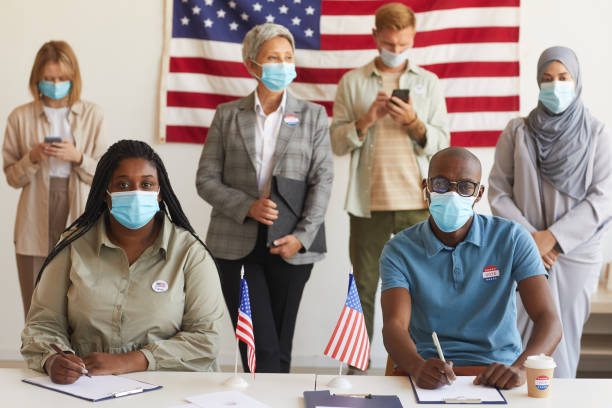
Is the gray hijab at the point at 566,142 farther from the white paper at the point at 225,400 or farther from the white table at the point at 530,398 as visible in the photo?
the white paper at the point at 225,400

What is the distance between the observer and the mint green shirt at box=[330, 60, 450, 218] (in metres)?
4.04

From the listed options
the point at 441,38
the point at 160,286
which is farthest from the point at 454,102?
the point at 160,286

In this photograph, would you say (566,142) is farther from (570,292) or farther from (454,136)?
(454,136)

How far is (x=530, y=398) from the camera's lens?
1988mm

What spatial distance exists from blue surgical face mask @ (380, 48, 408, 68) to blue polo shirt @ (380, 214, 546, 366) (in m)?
1.73

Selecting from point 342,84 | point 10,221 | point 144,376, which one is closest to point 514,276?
point 144,376

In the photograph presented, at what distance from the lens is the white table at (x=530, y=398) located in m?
1.95

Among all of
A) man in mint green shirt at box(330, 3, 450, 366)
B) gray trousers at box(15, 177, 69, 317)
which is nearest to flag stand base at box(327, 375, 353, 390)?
man in mint green shirt at box(330, 3, 450, 366)

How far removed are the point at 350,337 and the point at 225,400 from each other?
17.4 inches

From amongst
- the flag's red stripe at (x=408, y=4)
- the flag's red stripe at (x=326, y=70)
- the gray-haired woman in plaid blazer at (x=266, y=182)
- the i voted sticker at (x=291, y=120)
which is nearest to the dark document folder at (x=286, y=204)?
the gray-haired woman in plaid blazer at (x=266, y=182)

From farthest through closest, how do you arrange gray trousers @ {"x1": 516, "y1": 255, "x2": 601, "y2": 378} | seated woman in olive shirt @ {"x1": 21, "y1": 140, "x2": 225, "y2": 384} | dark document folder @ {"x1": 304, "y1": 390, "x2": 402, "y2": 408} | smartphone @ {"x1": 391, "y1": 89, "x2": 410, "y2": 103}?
smartphone @ {"x1": 391, "y1": 89, "x2": 410, "y2": 103}, gray trousers @ {"x1": 516, "y1": 255, "x2": 601, "y2": 378}, seated woman in olive shirt @ {"x1": 21, "y1": 140, "x2": 225, "y2": 384}, dark document folder @ {"x1": 304, "y1": 390, "x2": 402, "y2": 408}

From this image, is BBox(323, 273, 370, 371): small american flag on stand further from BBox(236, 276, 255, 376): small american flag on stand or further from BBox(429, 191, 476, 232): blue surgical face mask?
BBox(429, 191, 476, 232): blue surgical face mask

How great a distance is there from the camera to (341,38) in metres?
4.86

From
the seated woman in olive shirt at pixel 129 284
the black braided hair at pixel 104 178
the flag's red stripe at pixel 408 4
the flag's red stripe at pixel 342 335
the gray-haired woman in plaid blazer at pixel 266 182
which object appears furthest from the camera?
the flag's red stripe at pixel 408 4
